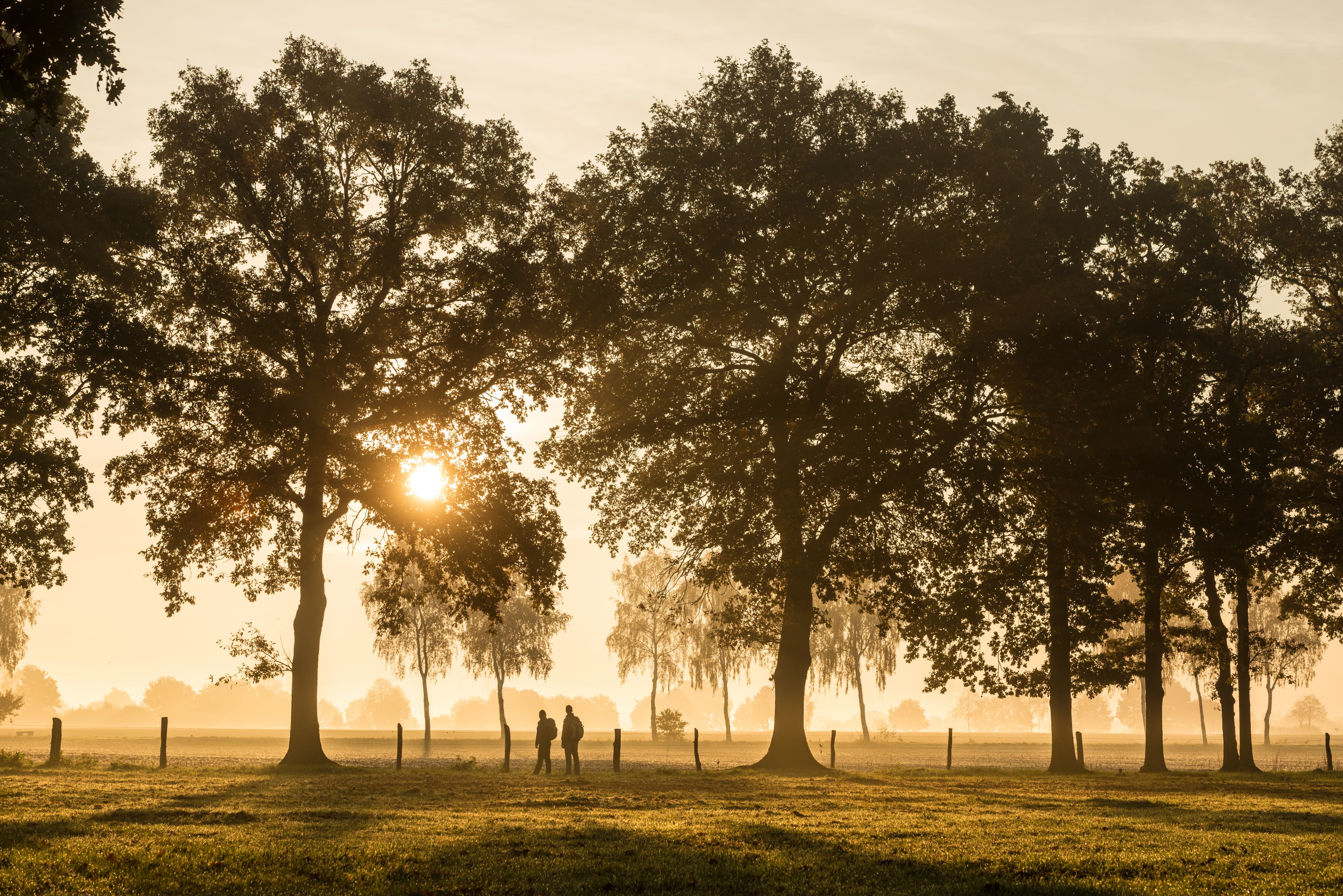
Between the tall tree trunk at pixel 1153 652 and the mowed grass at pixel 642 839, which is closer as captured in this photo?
the mowed grass at pixel 642 839

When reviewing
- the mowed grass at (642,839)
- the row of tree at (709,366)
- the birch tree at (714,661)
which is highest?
the row of tree at (709,366)

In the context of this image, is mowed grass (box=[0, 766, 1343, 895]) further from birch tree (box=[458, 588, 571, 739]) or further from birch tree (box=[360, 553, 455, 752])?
birch tree (box=[458, 588, 571, 739])

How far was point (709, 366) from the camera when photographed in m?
34.2

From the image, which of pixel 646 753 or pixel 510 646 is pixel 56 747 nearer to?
pixel 646 753

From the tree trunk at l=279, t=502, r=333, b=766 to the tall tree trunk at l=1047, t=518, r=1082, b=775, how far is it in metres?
24.5

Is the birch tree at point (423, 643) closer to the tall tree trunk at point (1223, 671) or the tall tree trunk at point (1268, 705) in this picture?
the tall tree trunk at point (1223, 671)

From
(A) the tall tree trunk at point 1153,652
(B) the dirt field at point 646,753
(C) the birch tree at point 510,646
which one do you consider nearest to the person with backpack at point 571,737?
(B) the dirt field at point 646,753

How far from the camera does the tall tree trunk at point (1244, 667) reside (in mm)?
36969

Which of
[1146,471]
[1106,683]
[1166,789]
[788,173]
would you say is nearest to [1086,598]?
[1106,683]

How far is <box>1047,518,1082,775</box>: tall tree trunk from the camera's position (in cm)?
3512

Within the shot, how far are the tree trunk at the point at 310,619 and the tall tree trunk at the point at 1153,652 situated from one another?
92.2ft

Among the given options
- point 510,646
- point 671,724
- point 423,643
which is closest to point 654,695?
point 671,724

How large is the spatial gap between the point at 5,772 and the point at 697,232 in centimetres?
2359

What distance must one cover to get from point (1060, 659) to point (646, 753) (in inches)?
1196
